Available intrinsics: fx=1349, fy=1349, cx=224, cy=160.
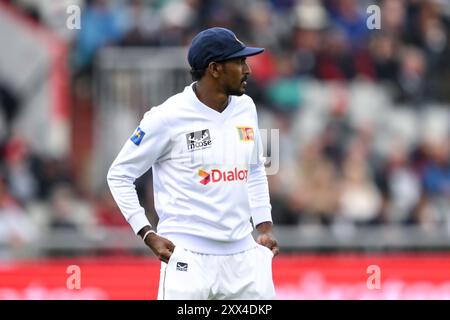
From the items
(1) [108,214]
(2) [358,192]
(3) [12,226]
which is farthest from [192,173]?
(2) [358,192]

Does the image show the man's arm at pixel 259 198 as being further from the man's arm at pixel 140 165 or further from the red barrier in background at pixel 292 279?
the red barrier in background at pixel 292 279

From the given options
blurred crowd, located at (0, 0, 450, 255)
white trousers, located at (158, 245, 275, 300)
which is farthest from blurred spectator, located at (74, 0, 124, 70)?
white trousers, located at (158, 245, 275, 300)

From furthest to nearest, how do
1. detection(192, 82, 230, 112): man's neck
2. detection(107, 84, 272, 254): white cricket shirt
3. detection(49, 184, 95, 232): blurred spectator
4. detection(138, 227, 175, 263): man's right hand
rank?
detection(49, 184, 95, 232): blurred spectator < detection(192, 82, 230, 112): man's neck < detection(107, 84, 272, 254): white cricket shirt < detection(138, 227, 175, 263): man's right hand

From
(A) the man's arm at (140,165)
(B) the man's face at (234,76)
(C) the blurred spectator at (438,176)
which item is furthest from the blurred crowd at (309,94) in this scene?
(B) the man's face at (234,76)

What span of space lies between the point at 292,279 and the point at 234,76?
502 centimetres

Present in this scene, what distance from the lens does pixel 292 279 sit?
12836mm

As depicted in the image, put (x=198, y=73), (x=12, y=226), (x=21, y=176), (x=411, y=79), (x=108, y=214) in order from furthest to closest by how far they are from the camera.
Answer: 1. (x=411, y=79)
2. (x=21, y=176)
3. (x=108, y=214)
4. (x=12, y=226)
5. (x=198, y=73)

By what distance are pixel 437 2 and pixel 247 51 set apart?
35.4 feet

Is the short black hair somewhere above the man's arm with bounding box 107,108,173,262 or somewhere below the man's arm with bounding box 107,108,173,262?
above

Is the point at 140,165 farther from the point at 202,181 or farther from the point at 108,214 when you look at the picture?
the point at 108,214

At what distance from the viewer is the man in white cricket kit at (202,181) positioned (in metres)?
8.05

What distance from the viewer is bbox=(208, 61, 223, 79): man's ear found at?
26.6 feet

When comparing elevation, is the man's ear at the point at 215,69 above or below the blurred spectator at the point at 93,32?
below

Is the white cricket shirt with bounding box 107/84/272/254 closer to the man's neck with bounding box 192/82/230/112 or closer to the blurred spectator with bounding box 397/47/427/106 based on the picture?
the man's neck with bounding box 192/82/230/112
